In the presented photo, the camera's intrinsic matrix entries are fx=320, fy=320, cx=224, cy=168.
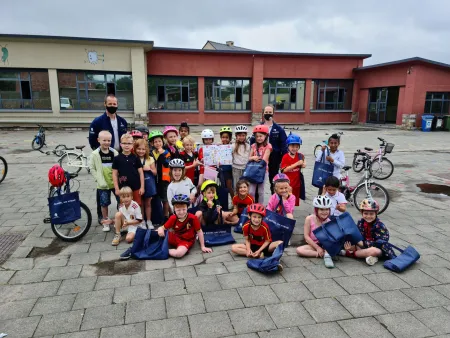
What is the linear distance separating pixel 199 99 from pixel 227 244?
820 inches

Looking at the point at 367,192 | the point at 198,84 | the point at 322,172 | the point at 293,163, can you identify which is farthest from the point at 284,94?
the point at 293,163

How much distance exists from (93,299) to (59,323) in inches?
15.6

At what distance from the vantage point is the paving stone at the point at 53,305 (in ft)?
9.84

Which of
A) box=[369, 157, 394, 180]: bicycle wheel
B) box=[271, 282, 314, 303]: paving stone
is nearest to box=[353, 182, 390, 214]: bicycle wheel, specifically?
box=[271, 282, 314, 303]: paving stone

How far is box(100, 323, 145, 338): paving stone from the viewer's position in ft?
8.79

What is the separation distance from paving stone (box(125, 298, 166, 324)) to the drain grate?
212cm

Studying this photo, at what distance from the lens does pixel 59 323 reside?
2826mm

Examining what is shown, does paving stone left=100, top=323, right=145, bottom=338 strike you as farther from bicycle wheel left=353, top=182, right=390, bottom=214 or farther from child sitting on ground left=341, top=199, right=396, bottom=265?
bicycle wheel left=353, top=182, right=390, bottom=214

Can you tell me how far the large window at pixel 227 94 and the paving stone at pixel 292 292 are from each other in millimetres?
22402

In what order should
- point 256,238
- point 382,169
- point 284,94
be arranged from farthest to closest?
point 284,94, point 382,169, point 256,238

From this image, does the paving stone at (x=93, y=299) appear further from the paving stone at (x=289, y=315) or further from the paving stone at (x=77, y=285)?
the paving stone at (x=289, y=315)

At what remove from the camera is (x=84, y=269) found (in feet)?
12.5

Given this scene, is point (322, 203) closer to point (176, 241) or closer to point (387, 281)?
point (387, 281)

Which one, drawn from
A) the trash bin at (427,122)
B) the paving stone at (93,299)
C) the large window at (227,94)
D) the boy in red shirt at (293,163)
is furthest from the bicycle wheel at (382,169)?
the large window at (227,94)
